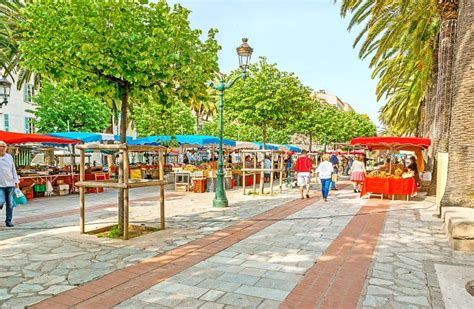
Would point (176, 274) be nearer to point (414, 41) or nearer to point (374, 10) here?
point (374, 10)

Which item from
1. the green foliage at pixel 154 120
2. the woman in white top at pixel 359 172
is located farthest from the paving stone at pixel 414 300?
the green foliage at pixel 154 120

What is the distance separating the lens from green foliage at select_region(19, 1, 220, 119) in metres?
5.87

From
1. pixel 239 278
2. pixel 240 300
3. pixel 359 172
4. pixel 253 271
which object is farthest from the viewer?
pixel 359 172

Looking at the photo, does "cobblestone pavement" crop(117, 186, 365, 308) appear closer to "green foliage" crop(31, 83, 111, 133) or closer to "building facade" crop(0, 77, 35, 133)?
"green foliage" crop(31, 83, 111, 133)

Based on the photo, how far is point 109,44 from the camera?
5938mm

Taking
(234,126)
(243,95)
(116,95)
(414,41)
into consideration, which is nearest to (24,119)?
(243,95)

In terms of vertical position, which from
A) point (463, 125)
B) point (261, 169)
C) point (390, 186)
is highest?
point (463, 125)

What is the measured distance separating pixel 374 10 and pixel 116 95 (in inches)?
460

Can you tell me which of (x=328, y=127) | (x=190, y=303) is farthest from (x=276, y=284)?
(x=328, y=127)

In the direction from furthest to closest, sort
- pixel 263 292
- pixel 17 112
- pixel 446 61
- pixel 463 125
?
pixel 17 112 < pixel 446 61 < pixel 463 125 < pixel 263 292

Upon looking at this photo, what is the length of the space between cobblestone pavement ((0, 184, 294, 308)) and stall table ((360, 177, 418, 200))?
448 cm

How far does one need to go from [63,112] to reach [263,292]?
74.4 ft

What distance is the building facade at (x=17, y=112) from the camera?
83.6 ft

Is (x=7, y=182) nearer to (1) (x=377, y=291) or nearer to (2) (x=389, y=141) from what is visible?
(1) (x=377, y=291)
